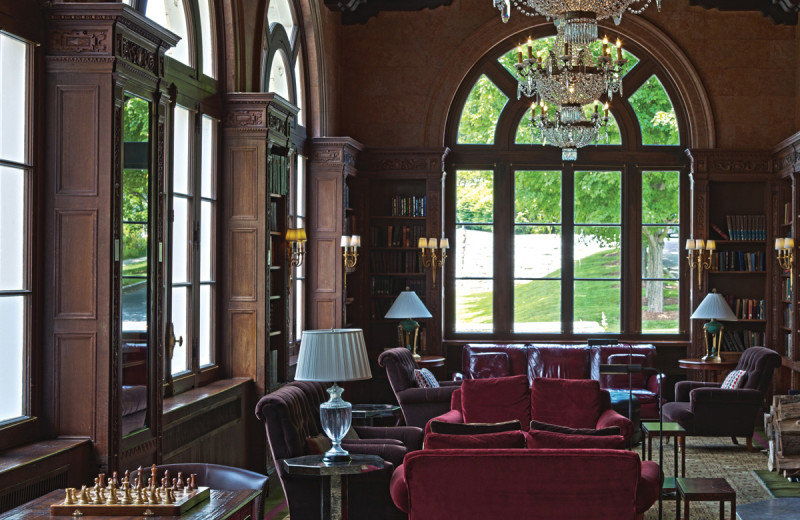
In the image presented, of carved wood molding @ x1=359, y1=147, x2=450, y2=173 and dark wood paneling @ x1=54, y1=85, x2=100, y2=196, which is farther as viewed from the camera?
carved wood molding @ x1=359, y1=147, x2=450, y2=173

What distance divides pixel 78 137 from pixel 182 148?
2052 mm

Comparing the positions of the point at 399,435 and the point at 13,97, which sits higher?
the point at 13,97

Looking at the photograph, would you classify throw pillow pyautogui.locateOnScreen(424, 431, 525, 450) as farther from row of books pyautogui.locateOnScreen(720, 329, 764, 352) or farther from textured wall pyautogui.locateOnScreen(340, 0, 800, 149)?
row of books pyautogui.locateOnScreen(720, 329, 764, 352)

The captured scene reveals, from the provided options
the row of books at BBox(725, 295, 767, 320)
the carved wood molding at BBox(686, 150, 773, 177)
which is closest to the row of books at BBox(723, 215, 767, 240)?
the carved wood molding at BBox(686, 150, 773, 177)

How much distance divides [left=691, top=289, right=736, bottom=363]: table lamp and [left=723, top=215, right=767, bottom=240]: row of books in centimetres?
98

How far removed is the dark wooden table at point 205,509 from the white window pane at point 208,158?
12.2ft

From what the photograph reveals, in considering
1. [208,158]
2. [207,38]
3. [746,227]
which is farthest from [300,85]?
[746,227]

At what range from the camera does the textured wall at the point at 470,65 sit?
1178cm

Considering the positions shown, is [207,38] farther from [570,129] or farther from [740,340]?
[740,340]

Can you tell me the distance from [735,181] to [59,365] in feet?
30.3

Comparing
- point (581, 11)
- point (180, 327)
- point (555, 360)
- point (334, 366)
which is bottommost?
point (555, 360)

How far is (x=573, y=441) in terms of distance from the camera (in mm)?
5074

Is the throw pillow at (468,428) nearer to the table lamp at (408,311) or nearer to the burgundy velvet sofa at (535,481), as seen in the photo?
the burgundy velvet sofa at (535,481)

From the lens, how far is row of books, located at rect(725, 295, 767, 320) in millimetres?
11711
